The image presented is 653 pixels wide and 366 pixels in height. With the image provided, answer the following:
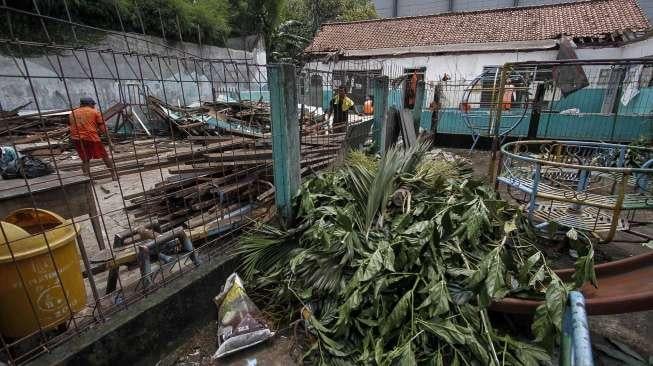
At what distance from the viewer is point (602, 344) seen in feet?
7.73

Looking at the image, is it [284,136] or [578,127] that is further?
[578,127]

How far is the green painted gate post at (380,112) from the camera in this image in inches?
213

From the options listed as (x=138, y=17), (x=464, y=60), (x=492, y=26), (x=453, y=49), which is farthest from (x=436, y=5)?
(x=138, y=17)

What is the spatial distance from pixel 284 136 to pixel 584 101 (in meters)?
10.8

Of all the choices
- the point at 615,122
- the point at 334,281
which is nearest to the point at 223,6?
the point at 615,122

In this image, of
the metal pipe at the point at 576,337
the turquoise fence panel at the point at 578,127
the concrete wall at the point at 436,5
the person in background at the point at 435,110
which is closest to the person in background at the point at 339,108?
the person in background at the point at 435,110

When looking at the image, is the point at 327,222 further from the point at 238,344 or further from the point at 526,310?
the point at 526,310

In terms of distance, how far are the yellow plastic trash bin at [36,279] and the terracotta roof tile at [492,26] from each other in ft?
54.0

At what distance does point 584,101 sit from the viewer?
9.77m

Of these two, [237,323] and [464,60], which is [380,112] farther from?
[464,60]

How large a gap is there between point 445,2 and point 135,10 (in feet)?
104

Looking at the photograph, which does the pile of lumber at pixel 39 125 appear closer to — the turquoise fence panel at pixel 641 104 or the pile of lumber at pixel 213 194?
the pile of lumber at pixel 213 194

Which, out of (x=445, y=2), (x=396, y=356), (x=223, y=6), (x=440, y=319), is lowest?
(x=396, y=356)

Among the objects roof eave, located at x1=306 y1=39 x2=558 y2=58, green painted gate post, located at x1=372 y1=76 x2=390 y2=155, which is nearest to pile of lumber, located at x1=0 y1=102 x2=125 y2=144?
green painted gate post, located at x1=372 y1=76 x2=390 y2=155
